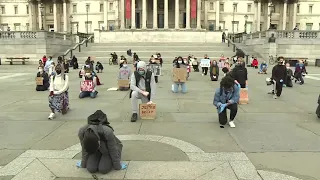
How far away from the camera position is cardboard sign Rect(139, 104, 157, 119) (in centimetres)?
892

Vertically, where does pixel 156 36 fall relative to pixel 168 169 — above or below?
above

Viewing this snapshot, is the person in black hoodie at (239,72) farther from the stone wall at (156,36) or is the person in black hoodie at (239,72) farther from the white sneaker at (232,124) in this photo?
the stone wall at (156,36)

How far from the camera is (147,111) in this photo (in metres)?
8.96

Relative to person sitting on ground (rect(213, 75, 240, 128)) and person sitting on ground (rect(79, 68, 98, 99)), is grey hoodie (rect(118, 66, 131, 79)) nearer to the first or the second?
person sitting on ground (rect(79, 68, 98, 99))

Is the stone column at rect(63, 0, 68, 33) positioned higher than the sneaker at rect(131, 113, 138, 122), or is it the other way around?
the stone column at rect(63, 0, 68, 33)

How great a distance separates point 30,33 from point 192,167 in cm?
3629

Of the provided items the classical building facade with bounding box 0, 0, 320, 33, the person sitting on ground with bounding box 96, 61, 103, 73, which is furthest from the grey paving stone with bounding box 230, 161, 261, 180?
the classical building facade with bounding box 0, 0, 320, 33

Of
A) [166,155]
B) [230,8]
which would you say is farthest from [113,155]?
[230,8]

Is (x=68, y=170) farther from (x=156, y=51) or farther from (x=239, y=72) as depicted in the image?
(x=156, y=51)

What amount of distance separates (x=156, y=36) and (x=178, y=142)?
51.0m

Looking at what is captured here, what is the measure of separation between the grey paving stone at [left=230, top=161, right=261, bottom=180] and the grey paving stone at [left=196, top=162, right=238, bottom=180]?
3.4 inches

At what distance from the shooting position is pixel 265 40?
37625 mm

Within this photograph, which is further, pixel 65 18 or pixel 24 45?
pixel 65 18

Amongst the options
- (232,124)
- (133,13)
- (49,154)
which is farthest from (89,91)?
(133,13)
